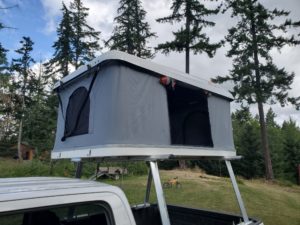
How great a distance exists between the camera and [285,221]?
793cm

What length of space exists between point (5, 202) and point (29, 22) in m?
5.09

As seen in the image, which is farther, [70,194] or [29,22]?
[29,22]

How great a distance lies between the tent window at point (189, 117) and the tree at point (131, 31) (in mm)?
22758

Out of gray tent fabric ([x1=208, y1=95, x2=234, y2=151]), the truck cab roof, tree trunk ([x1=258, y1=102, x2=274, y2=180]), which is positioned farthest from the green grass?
tree trunk ([x1=258, y1=102, x2=274, y2=180])

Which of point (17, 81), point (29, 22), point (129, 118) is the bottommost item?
point (129, 118)

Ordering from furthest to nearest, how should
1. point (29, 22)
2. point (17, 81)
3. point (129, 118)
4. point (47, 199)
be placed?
point (17, 81), point (29, 22), point (129, 118), point (47, 199)

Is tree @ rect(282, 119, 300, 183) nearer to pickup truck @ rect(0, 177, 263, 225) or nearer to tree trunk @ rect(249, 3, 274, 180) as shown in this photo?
tree trunk @ rect(249, 3, 274, 180)

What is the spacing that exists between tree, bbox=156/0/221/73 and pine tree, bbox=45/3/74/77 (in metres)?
10.5

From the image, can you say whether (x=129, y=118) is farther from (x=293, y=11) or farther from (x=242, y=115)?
(x=293, y=11)

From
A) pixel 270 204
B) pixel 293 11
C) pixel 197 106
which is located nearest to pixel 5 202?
pixel 197 106

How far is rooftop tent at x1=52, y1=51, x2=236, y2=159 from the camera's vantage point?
8.96 ft

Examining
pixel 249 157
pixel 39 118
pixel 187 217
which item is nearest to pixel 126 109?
pixel 187 217

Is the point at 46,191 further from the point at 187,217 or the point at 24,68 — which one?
the point at 24,68

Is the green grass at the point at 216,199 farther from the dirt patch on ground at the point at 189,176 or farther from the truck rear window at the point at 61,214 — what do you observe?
the truck rear window at the point at 61,214
